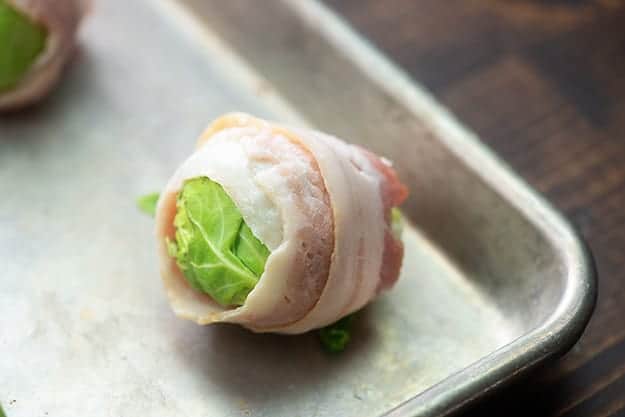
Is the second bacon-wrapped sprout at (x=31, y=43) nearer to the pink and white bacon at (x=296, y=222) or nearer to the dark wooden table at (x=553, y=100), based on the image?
the pink and white bacon at (x=296, y=222)

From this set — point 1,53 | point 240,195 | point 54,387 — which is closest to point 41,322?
point 54,387

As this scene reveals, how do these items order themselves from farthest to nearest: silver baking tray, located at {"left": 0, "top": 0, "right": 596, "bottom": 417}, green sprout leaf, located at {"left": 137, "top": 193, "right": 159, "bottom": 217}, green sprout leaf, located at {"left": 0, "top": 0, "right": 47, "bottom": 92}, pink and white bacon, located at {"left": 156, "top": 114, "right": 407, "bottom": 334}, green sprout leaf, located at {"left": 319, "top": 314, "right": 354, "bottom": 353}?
1. green sprout leaf, located at {"left": 0, "top": 0, "right": 47, "bottom": 92}
2. green sprout leaf, located at {"left": 137, "top": 193, "right": 159, "bottom": 217}
3. green sprout leaf, located at {"left": 319, "top": 314, "right": 354, "bottom": 353}
4. silver baking tray, located at {"left": 0, "top": 0, "right": 596, "bottom": 417}
5. pink and white bacon, located at {"left": 156, "top": 114, "right": 407, "bottom": 334}

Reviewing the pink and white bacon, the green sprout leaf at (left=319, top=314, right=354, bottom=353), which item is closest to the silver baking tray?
the green sprout leaf at (left=319, top=314, right=354, bottom=353)

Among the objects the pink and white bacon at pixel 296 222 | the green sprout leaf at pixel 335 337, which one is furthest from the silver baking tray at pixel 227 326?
the pink and white bacon at pixel 296 222

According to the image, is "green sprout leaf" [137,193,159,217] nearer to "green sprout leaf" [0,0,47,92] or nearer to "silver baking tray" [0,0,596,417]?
"silver baking tray" [0,0,596,417]

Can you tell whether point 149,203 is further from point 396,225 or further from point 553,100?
point 553,100

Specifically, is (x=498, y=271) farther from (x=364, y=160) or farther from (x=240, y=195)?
(x=240, y=195)

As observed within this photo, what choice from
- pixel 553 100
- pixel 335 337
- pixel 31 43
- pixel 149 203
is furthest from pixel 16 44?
pixel 553 100
